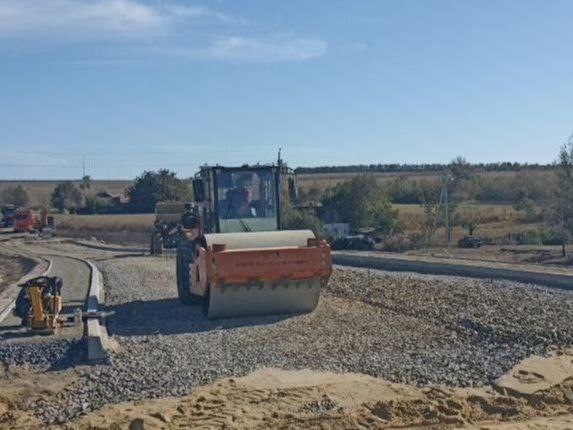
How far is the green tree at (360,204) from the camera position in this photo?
191ft

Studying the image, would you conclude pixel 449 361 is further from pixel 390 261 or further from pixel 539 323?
pixel 390 261

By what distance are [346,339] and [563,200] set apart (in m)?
31.6

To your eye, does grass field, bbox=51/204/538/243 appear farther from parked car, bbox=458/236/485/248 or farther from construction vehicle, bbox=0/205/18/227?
parked car, bbox=458/236/485/248

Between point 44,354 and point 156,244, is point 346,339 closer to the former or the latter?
point 44,354

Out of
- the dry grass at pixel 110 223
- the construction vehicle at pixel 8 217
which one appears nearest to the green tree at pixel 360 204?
the dry grass at pixel 110 223

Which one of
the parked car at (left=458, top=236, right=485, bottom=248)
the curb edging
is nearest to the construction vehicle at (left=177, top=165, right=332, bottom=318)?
the curb edging

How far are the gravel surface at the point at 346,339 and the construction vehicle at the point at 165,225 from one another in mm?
19081

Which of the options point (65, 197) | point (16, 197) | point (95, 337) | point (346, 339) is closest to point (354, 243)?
point (346, 339)

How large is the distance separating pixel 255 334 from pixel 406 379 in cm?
419

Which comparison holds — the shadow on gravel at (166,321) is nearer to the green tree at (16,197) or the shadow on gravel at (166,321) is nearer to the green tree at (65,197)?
the green tree at (65,197)

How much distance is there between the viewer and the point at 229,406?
10453 millimetres

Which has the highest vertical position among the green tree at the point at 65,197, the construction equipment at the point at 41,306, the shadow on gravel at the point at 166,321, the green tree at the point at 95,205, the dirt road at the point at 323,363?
the green tree at the point at 65,197

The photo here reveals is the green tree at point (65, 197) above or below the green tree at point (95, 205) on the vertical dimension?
above

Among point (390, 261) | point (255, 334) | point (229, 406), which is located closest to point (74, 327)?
point (255, 334)
